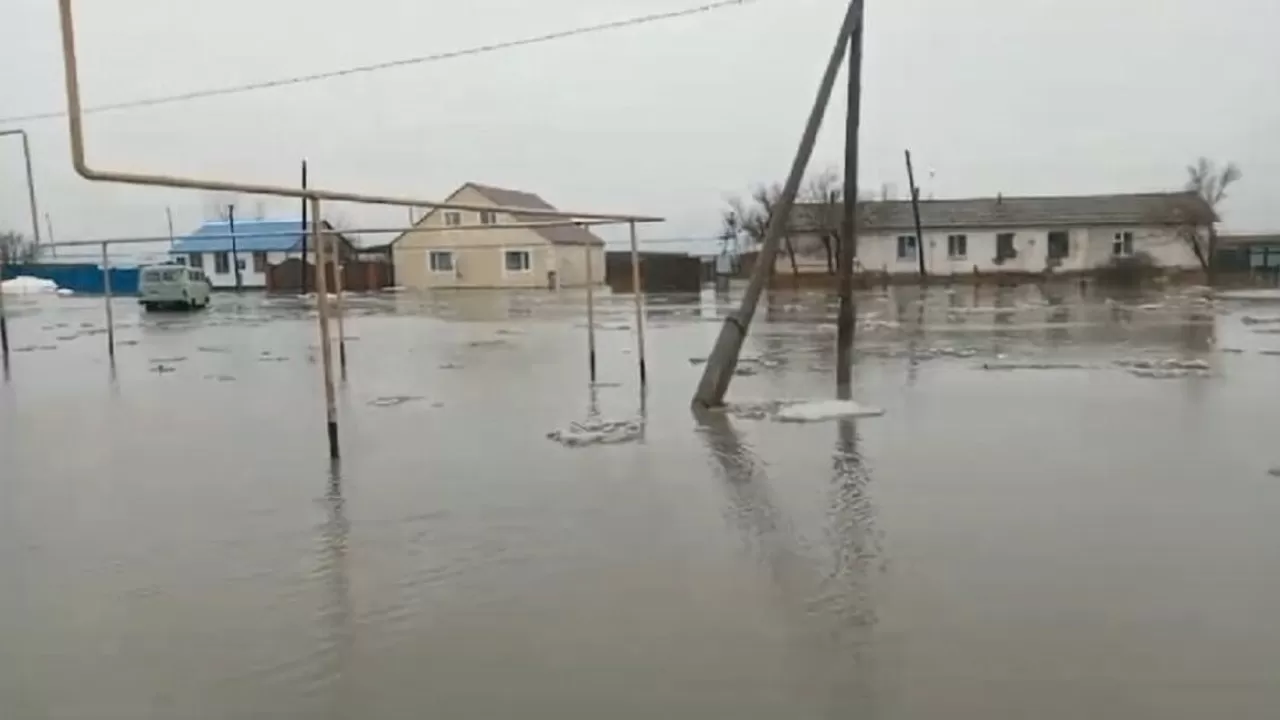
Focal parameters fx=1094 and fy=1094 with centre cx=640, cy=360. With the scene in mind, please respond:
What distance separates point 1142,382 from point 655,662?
303 inches

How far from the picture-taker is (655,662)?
3.24 meters

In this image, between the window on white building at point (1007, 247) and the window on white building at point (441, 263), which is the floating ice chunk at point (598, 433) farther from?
the window on white building at point (1007, 247)

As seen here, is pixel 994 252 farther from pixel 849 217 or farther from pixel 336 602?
pixel 336 602

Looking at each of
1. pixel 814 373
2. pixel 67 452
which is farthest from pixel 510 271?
pixel 67 452

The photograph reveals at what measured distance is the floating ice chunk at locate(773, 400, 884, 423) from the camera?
7.79 meters

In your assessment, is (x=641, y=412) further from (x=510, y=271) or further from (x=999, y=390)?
(x=510, y=271)

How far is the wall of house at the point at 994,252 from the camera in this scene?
4706cm

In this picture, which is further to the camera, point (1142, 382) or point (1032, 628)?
point (1142, 382)

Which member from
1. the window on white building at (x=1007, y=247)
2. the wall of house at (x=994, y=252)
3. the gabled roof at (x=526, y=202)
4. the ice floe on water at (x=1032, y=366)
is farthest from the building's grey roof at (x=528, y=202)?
the ice floe on water at (x=1032, y=366)

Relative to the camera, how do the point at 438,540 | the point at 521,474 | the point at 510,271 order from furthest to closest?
the point at 510,271, the point at 521,474, the point at 438,540

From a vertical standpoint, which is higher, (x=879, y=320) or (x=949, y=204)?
(x=949, y=204)

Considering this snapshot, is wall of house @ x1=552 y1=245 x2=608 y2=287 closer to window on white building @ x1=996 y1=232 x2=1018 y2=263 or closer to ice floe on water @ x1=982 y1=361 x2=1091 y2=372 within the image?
window on white building @ x1=996 y1=232 x2=1018 y2=263

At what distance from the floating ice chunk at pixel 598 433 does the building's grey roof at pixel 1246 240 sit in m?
54.0

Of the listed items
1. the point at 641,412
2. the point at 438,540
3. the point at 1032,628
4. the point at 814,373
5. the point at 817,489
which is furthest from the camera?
the point at 814,373
